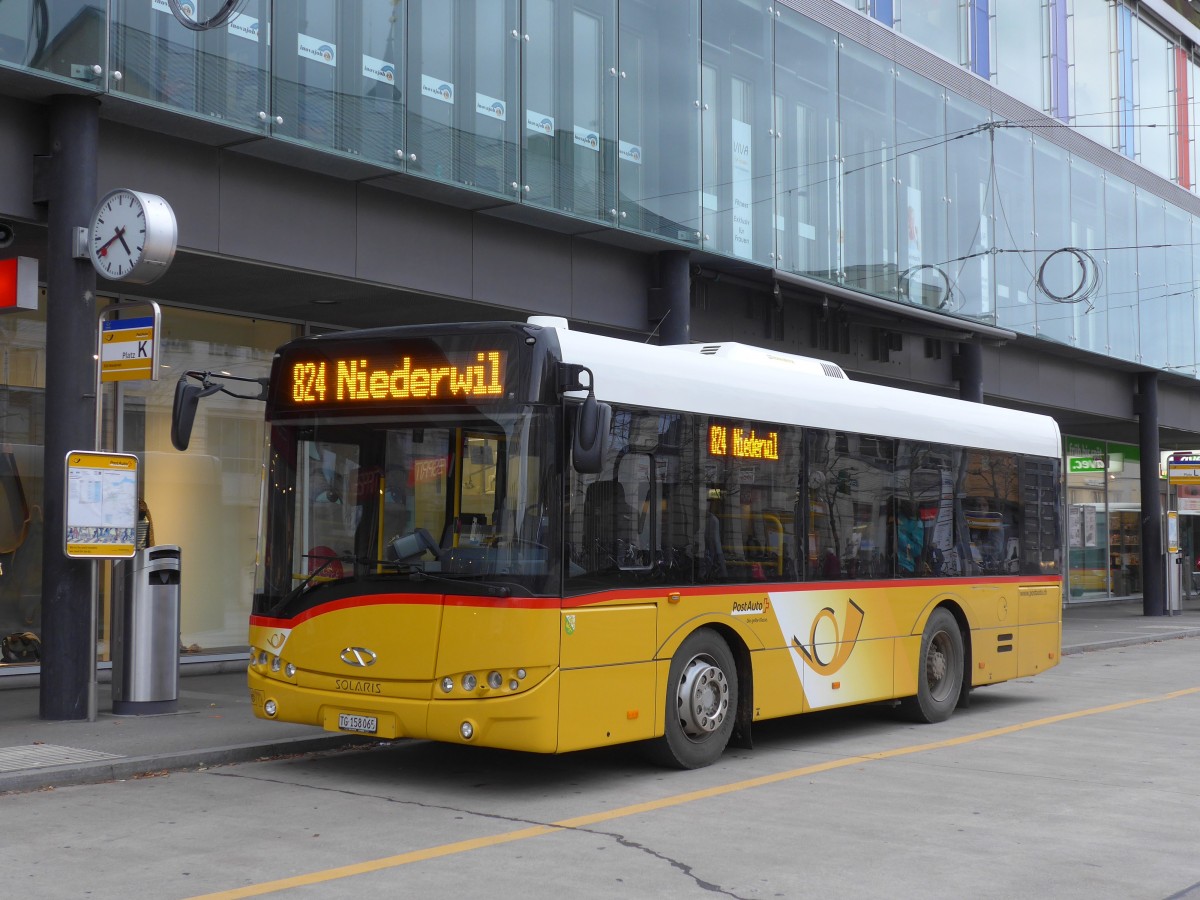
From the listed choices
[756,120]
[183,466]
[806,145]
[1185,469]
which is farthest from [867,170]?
[1185,469]

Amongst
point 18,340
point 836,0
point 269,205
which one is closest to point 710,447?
point 269,205

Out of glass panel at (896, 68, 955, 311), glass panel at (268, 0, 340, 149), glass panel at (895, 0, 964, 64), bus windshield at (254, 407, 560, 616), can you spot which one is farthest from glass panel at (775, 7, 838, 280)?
bus windshield at (254, 407, 560, 616)

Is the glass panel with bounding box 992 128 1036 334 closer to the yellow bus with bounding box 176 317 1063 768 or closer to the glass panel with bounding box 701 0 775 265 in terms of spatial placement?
the glass panel with bounding box 701 0 775 265

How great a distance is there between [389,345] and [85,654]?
460 cm

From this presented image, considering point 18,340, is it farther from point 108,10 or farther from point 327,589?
point 327,589

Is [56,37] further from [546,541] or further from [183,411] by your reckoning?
[546,541]

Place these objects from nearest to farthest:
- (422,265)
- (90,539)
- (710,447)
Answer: (710,447) < (90,539) < (422,265)

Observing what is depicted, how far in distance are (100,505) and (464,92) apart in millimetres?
5942

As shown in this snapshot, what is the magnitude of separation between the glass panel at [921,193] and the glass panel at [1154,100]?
11.2m

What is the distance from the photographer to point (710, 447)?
10.3 meters

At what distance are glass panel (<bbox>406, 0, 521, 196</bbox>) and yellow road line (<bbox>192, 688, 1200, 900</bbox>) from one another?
727 centimetres

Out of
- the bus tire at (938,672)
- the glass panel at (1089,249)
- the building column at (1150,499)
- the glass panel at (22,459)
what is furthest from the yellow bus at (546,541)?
the building column at (1150,499)

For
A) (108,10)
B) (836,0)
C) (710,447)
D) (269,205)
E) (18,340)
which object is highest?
(836,0)

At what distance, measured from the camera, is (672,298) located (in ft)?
57.7
